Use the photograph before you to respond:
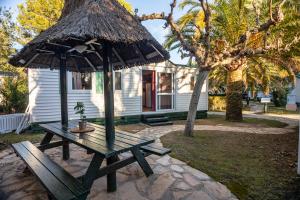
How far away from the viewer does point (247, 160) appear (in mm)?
4691

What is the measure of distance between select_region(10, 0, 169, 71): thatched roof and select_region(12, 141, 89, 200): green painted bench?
1.81 metres

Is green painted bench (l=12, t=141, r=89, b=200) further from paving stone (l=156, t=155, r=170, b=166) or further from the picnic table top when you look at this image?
paving stone (l=156, t=155, r=170, b=166)

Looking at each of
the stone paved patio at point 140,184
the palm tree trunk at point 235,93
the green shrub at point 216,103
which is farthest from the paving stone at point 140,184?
the green shrub at point 216,103

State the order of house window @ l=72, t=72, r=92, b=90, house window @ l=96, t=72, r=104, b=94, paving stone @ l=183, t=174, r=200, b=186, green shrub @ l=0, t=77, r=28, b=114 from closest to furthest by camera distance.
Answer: paving stone @ l=183, t=174, r=200, b=186 → house window @ l=72, t=72, r=92, b=90 → house window @ l=96, t=72, r=104, b=94 → green shrub @ l=0, t=77, r=28, b=114

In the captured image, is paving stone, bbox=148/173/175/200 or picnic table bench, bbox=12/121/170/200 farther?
paving stone, bbox=148/173/175/200

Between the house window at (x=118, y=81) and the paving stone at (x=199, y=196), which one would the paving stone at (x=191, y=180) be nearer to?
the paving stone at (x=199, y=196)

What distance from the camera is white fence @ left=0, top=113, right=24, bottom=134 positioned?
25.3 ft

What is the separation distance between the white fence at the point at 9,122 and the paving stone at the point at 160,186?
23.5ft

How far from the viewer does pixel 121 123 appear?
9570mm

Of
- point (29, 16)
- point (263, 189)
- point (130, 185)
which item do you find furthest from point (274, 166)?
point (29, 16)

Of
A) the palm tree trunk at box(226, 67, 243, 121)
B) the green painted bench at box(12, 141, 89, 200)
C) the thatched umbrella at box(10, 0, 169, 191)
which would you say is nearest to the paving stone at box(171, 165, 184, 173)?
the thatched umbrella at box(10, 0, 169, 191)

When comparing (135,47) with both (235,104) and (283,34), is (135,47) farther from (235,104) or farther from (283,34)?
(235,104)

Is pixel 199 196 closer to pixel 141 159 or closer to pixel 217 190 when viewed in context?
pixel 217 190

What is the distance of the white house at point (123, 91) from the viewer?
7723 millimetres
